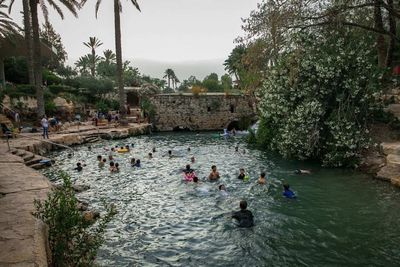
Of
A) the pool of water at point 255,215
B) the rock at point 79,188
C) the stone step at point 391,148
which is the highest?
the stone step at point 391,148

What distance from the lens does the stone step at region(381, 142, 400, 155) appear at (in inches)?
641

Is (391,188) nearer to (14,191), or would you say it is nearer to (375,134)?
(375,134)

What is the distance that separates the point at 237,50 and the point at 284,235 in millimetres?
60269

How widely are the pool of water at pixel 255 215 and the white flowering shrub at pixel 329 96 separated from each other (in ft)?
4.31

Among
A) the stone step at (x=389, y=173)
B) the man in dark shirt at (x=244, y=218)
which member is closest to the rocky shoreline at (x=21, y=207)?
the man in dark shirt at (x=244, y=218)

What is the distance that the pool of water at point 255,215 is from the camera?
909cm

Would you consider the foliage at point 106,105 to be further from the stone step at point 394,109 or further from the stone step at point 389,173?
the stone step at point 389,173

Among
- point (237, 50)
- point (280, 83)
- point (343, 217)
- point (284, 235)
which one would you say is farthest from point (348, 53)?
point (237, 50)

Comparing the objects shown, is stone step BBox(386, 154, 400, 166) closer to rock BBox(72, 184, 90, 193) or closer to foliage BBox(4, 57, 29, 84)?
rock BBox(72, 184, 90, 193)

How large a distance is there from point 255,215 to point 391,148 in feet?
28.2

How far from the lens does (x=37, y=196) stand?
37.5 ft

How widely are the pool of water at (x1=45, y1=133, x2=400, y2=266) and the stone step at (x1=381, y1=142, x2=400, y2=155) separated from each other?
5.74ft

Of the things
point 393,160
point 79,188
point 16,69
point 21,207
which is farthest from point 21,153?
point 16,69

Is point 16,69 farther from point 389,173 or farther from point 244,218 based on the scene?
point 389,173
